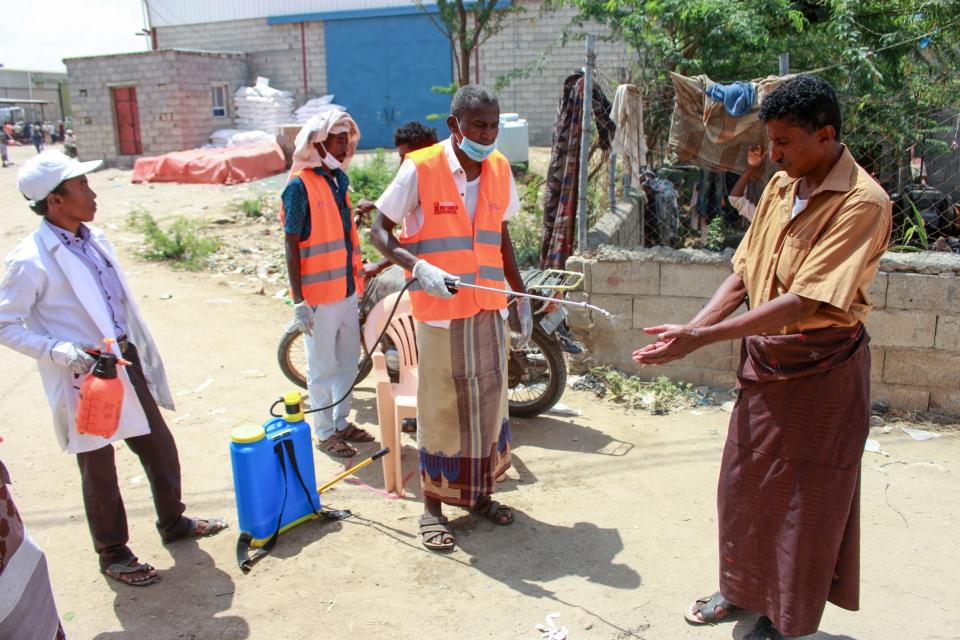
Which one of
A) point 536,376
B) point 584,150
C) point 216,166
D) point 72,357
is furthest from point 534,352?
point 216,166

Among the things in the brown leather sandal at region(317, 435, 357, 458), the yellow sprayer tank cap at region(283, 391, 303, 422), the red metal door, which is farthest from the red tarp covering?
the yellow sprayer tank cap at region(283, 391, 303, 422)

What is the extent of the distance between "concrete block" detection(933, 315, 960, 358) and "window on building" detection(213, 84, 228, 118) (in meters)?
20.6

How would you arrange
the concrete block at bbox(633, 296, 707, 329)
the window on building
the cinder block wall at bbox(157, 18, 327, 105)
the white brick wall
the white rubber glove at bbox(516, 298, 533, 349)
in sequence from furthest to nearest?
the cinder block wall at bbox(157, 18, 327, 105), the window on building, the white brick wall, the concrete block at bbox(633, 296, 707, 329), the white rubber glove at bbox(516, 298, 533, 349)

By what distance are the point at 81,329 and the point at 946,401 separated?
493 centimetres

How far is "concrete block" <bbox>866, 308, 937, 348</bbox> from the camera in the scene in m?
4.72

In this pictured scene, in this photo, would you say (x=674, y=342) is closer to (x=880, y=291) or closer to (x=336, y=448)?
(x=336, y=448)

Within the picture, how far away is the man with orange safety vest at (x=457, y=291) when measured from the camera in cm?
320

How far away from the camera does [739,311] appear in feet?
16.6

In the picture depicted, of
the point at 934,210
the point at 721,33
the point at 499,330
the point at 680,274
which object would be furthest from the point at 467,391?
the point at 721,33

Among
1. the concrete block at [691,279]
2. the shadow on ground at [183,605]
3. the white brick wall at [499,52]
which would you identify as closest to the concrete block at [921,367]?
the concrete block at [691,279]

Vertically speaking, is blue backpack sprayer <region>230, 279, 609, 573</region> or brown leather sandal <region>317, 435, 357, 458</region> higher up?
blue backpack sprayer <region>230, 279, 609, 573</region>

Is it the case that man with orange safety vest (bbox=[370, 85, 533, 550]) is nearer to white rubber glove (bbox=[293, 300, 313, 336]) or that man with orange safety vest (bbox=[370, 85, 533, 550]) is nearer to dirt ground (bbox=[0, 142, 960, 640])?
dirt ground (bbox=[0, 142, 960, 640])

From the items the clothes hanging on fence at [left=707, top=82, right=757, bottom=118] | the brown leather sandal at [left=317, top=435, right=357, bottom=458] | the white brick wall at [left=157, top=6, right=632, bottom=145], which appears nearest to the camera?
the brown leather sandal at [left=317, top=435, right=357, bottom=458]

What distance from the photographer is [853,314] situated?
238 cm
